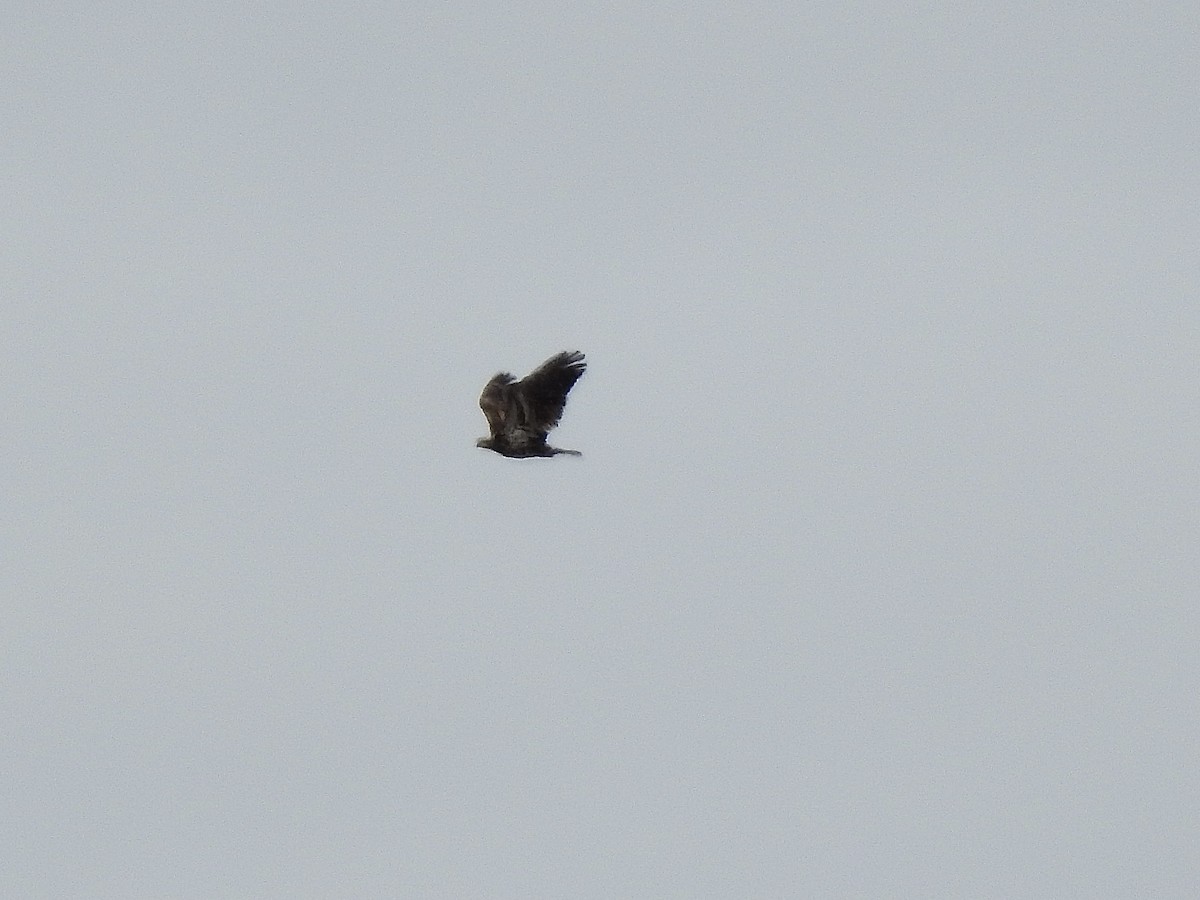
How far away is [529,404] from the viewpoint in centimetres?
8394

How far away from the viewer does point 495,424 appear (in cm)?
8425

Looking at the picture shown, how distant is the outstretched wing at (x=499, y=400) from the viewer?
83.8 m

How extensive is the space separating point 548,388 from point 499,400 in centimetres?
82

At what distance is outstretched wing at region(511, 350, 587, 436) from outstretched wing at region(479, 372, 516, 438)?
0.37ft

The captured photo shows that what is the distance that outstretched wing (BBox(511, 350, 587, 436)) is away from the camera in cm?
8356

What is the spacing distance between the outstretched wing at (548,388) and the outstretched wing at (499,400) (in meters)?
0.11

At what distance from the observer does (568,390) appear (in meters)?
83.8

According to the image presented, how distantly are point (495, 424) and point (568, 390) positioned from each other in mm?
1366

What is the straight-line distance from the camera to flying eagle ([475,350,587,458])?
274 ft

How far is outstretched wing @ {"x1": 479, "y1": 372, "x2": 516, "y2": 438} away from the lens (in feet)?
275

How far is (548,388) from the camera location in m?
83.7

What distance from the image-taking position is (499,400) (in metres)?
83.9

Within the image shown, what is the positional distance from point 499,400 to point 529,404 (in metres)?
0.48

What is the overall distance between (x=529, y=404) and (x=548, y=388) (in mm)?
464
